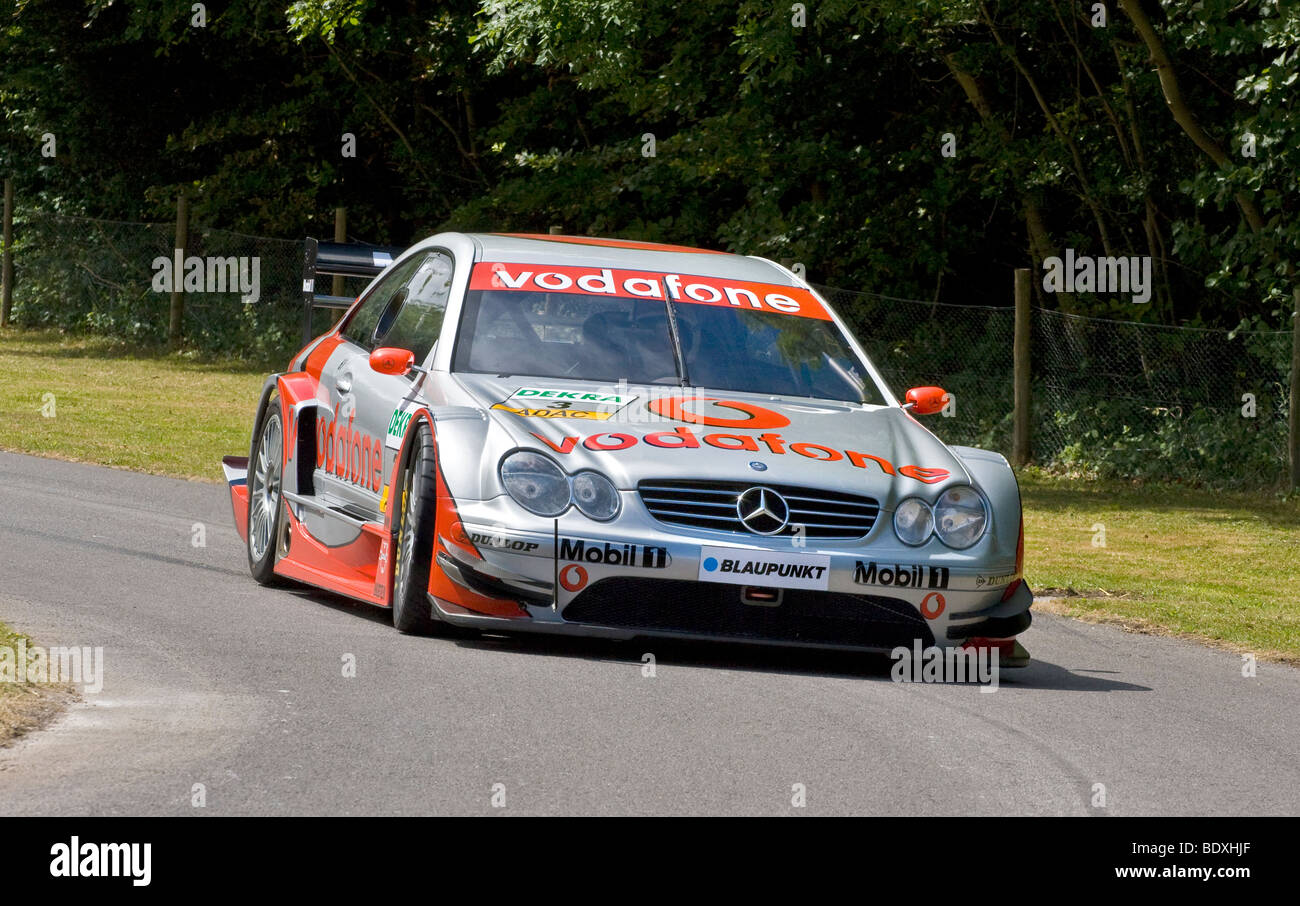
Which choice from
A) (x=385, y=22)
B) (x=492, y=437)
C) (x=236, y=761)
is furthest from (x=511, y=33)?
(x=236, y=761)

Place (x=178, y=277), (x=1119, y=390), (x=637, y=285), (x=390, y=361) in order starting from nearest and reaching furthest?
(x=390, y=361) < (x=637, y=285) < (x=1119, y=390) < (x=178, y=277)

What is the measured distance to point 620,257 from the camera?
9.27 metres

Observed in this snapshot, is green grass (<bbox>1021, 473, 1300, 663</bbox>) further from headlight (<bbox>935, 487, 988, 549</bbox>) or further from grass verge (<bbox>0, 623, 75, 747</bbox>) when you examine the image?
grass verge (<bbox>0, 623, 75, 747</bbox>)

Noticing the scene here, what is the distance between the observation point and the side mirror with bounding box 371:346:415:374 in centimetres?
827

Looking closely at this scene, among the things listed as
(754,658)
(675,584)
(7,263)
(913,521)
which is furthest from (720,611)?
(7,263)

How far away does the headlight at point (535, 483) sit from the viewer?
24.0 feet

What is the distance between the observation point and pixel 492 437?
7.52 meters

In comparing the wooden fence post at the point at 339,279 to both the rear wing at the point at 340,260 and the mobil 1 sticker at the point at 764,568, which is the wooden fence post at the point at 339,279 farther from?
the mobil 1 sticker at the point at 764,568

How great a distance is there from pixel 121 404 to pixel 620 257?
1265 centimetres

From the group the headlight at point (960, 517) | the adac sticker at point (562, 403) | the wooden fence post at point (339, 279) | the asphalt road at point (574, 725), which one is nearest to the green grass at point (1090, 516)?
the wooden fence post at point (339, 279)

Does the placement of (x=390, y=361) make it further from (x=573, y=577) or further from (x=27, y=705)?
(x=27, y=705)

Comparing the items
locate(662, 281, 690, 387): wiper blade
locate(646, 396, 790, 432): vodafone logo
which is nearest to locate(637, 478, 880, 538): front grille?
locate(646, 396, 790, 432): vodafone logo

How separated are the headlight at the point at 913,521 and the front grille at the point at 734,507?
0.12 metres

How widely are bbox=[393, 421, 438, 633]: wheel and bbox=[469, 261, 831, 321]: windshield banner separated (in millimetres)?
1157
